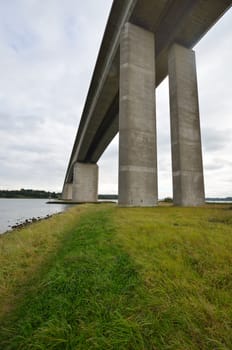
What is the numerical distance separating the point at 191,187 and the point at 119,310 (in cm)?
1279

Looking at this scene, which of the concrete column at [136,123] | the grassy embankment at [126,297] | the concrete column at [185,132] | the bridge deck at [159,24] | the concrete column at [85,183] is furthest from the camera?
the concrete column at [85,183]

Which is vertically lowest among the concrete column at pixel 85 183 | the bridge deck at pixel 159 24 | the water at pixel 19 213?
the water at pixel 19 213

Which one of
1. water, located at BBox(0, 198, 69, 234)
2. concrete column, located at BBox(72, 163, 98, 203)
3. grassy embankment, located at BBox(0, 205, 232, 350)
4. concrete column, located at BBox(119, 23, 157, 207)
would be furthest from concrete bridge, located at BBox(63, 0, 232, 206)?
concrete column, located at BBox(72, 163, 98, 203)

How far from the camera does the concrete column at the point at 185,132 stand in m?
13.6

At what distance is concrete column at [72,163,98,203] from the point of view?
40.9m

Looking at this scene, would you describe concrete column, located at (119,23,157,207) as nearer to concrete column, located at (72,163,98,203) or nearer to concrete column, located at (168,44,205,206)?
concrete column, located at (168,44,205,206)

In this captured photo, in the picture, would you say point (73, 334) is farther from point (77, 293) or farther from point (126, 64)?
point (126, 64)

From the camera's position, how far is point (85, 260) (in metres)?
3.31

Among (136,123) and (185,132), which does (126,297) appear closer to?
(136,123)

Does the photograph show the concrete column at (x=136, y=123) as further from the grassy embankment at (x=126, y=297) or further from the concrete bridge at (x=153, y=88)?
the grassy embankment at (x=126, y=297)

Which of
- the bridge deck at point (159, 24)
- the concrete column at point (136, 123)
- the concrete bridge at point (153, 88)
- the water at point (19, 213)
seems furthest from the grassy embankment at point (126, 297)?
the bridge deck at point (159, 24)

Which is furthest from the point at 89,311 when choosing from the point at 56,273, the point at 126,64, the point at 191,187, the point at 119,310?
the point at 126,64

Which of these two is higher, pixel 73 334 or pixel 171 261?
pixel 171 261

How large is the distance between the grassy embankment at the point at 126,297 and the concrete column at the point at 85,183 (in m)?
37.2
